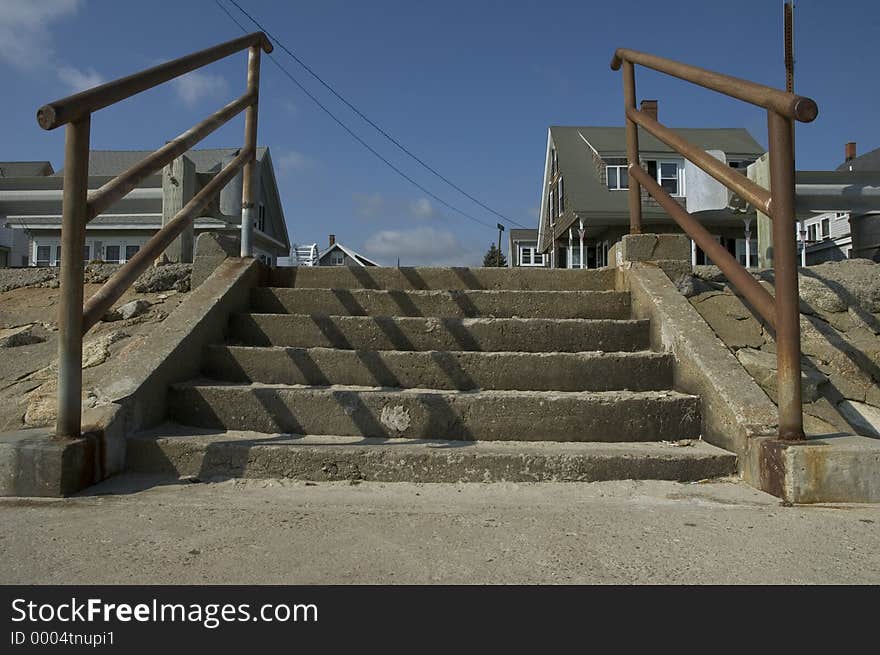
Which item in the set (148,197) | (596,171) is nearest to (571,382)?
(148,197)

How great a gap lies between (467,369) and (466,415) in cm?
39

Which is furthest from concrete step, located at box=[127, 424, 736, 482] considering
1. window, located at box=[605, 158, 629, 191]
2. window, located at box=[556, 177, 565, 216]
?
window, located at box=[556, 177, 565, 216]

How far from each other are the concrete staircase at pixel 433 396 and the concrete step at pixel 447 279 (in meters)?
0.15

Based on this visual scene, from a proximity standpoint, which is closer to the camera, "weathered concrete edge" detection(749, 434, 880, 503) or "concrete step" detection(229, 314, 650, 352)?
"weathered concrete edge" detection(749, 434, 880, 503)

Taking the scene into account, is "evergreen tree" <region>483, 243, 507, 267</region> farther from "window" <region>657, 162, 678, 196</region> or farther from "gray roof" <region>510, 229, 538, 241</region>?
"window" <region>657, 162, 678, 196</region>

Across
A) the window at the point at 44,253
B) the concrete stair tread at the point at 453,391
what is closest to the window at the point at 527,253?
the window at the point at 44,253

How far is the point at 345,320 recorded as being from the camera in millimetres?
3701

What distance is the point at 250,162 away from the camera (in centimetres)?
454

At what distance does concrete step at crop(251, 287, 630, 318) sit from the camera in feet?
13.2

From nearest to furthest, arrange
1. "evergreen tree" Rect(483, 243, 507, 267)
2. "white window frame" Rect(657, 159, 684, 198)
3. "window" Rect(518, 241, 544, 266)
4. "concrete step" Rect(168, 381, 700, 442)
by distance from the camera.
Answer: "concrete step" Rect(168, 381, 700, 442) → "white window frame" Rect(657, 159, 684, 198) → "window" Rect(518, 241, 544, 266) → "evergreen tree" Rect(483, 243, 507, 267)

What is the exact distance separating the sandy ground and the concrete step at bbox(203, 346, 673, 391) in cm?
78

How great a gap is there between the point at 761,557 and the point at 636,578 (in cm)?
46

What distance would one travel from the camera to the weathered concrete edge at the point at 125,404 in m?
2.45

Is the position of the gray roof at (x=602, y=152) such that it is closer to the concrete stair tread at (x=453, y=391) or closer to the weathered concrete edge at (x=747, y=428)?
the weathered concrete edge at (x=747, y=428)
